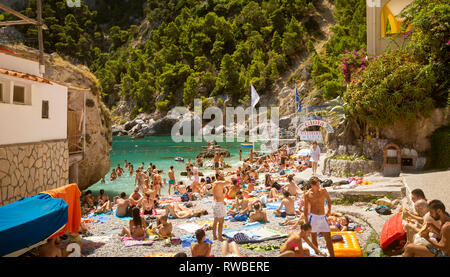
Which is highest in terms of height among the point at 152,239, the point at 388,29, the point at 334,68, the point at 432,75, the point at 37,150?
the point at 334,68

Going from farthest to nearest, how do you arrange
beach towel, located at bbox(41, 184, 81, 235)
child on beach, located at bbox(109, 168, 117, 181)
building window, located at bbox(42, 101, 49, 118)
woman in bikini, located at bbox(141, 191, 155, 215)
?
child on beach, located at bbox(109, 168, 117, 181) < woman in bikini, located at bbox(141, 191, 155, 215) < building window, located at bbox(42, 101, 49, 118) < beach towel, located at bbox(41, 184, 81, 235)

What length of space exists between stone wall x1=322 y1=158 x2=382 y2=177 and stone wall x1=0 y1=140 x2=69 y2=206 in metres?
9.38

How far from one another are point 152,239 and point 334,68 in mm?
39069

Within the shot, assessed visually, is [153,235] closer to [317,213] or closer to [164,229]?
[164,229]

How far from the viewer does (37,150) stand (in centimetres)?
850

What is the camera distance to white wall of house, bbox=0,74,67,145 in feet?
23.8

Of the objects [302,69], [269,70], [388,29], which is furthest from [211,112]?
[388,29]

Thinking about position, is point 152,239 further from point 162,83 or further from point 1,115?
point 162,83

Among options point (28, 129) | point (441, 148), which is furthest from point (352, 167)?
point (28, 129)

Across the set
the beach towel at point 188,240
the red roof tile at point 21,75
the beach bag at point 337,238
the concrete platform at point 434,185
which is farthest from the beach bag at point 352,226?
the red roof tile at point 21,75

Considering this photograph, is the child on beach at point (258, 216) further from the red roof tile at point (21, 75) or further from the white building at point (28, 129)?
the red roof tile at point (21, 75)

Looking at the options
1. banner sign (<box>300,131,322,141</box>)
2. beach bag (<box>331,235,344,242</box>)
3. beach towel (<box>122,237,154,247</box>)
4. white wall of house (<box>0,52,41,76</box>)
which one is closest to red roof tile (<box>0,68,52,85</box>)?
white wall of house (<box>0,52,41,76</box>)

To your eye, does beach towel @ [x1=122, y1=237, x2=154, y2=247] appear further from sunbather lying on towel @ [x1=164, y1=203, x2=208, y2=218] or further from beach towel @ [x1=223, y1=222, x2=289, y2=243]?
sunbather lying on towel @ [x1=164, y1=203, x2=208, y2=218]

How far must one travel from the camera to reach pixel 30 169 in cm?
808
